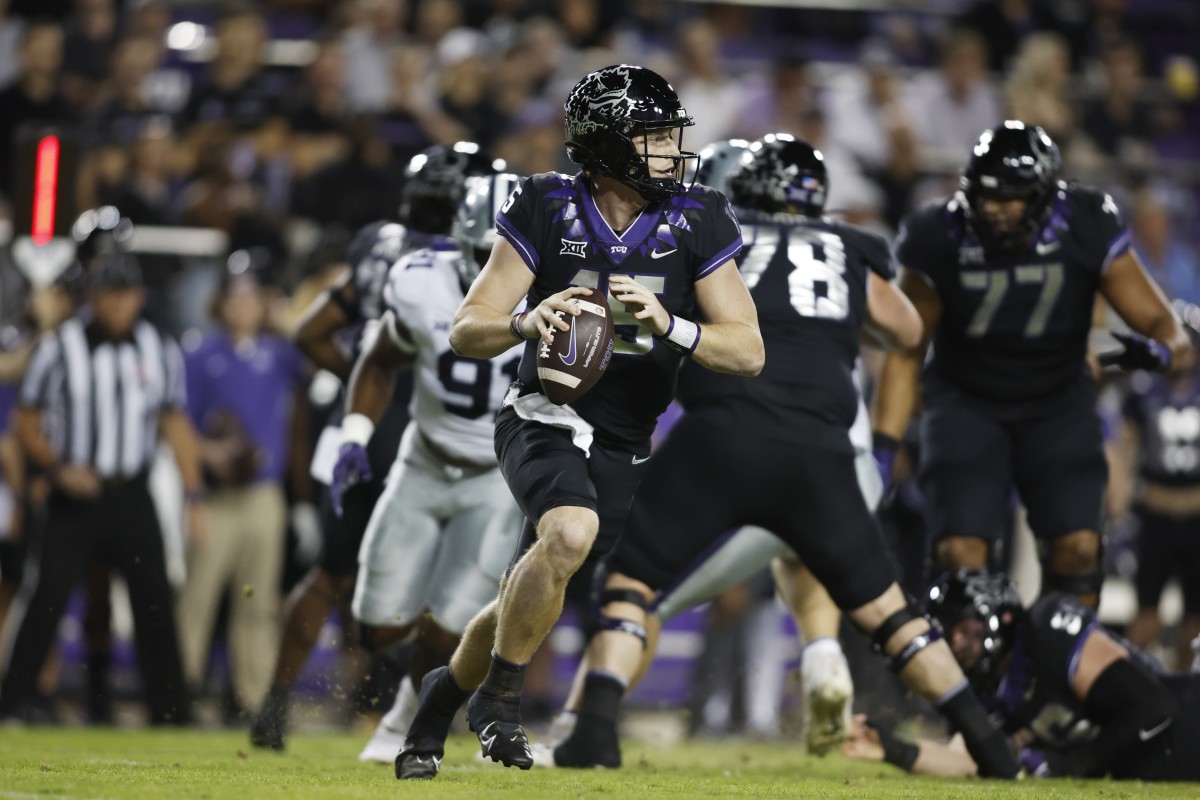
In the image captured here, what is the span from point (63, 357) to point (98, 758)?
3167 mm

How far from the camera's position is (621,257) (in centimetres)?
471

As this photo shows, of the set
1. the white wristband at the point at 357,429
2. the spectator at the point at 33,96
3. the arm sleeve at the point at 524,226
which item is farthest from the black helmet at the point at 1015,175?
the spectator at the point at 33,96

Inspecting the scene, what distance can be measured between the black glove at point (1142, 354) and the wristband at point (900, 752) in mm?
1559

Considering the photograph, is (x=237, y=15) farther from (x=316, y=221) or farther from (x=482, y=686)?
(x=482, y=686)

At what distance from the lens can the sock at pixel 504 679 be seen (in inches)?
180

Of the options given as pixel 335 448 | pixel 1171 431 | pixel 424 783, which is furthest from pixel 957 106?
pixel 424 783

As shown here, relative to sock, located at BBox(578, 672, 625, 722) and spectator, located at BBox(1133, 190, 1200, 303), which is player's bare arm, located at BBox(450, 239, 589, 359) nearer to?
sock, located at BBox(578, 672, 625, 722)

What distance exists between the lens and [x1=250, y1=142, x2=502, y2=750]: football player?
6590 mm

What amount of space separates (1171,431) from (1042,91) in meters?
3.51

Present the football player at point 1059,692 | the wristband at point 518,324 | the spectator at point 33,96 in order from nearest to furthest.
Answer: the wristband at point 518,324 → the football player at point 1059,692 → the spectator at point 33,96

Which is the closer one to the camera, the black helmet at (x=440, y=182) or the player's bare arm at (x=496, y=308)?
the player's bare arm at (x=496, y=308)

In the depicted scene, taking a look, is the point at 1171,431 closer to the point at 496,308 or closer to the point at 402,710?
the point at 402,710

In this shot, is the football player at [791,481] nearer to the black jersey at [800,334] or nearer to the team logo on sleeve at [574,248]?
the black jersey at [800,334]

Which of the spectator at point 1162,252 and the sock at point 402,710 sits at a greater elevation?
the spectator at point 1162,252
